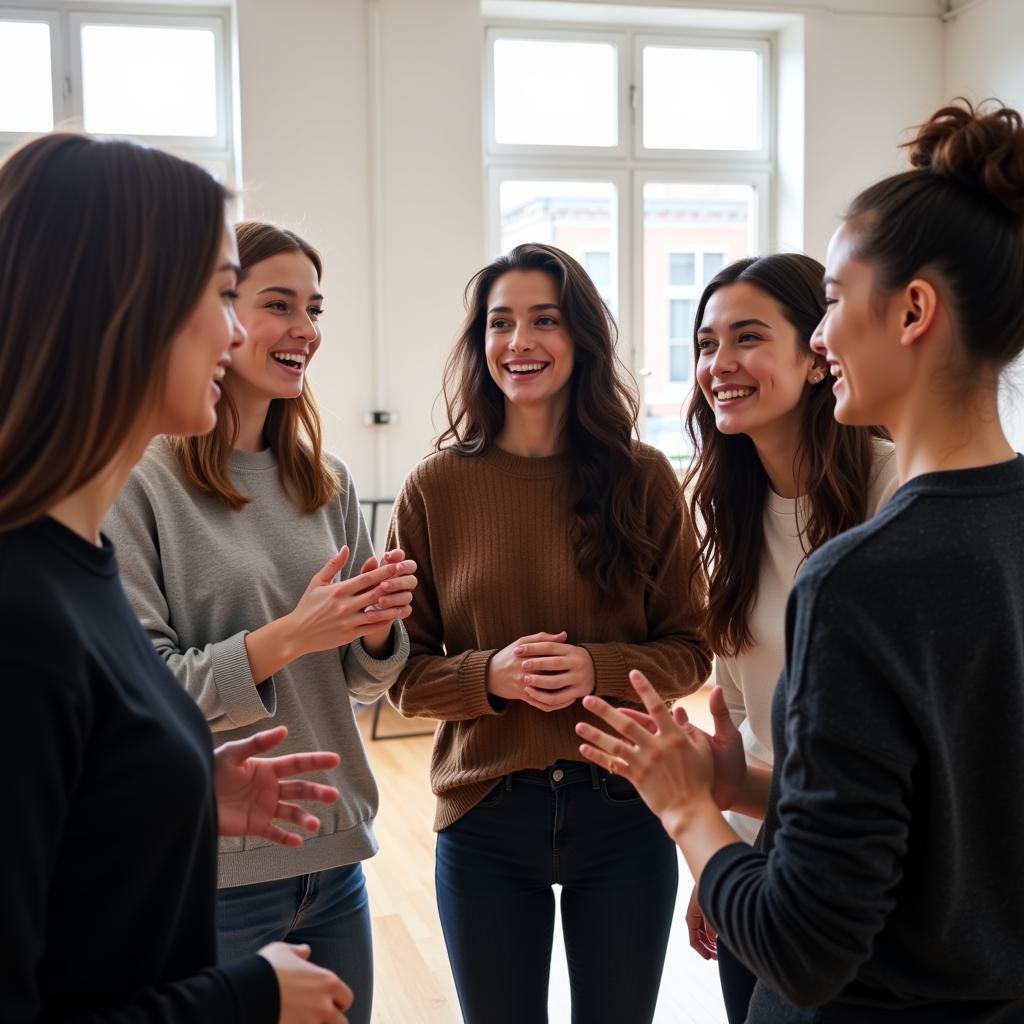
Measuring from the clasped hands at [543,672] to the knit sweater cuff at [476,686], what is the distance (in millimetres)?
26

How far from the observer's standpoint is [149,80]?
5438 mm

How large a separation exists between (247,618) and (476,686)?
40 centimetres

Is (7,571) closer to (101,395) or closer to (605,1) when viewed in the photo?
(101,395)

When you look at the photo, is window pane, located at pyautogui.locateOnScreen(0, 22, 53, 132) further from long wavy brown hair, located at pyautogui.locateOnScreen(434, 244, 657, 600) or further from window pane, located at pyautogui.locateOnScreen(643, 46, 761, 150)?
long wavy brown hair, located at pyautogui.locateOnScreen(434, 244, 657, 600)

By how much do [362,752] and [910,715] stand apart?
3.44ft

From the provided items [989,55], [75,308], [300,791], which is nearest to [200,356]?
[75,308]

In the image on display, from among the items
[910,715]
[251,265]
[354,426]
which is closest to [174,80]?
[354,426]

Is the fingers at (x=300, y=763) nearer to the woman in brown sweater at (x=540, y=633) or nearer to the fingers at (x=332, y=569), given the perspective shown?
the fingers at (x=332, y=569)

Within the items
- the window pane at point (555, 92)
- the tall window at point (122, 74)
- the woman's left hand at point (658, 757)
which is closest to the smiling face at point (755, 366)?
the woman's left hand at point (658, 757)

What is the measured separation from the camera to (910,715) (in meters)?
0.94

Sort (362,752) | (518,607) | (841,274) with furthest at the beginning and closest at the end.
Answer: (518,607) → (362,752) → (841,274)

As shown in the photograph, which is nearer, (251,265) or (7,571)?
(7,571)

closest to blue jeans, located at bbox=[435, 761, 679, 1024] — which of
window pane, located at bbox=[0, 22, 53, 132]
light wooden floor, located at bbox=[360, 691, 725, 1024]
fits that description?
light wooden floor, located at bbox=[360, 691, 725, 1024]

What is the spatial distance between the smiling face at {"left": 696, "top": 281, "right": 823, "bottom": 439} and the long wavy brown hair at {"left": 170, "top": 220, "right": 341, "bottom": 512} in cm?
71
